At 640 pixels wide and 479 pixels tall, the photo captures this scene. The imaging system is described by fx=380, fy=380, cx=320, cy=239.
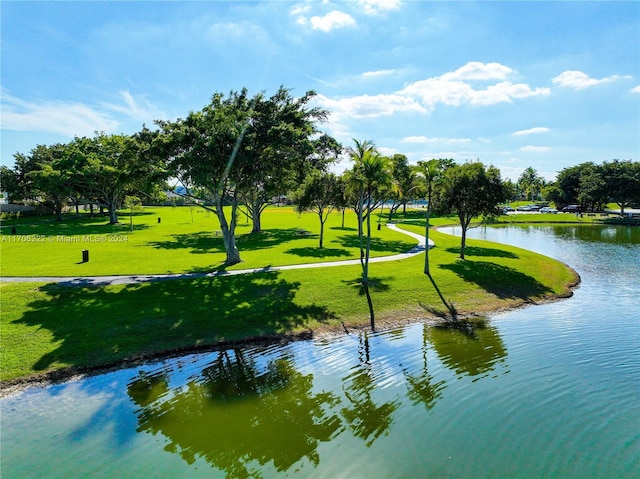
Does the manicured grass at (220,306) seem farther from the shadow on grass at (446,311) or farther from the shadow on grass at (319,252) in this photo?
the shadow on grass at (319,252)

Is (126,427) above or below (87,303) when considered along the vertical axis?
below

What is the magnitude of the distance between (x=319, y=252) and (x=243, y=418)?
25.7 metres

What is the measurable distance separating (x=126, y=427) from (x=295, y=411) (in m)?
4.85

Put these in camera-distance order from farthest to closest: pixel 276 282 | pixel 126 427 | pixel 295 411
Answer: pixel 276 282, pixel 295 411, pixel 126 427

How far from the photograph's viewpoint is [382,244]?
43.2 meters

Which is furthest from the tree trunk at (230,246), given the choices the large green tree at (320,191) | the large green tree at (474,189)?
the large green tree at (474,189)

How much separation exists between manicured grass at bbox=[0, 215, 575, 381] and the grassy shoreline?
5 centimetres

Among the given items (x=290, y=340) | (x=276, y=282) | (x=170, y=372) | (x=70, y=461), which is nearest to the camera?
(x=70, y=461)

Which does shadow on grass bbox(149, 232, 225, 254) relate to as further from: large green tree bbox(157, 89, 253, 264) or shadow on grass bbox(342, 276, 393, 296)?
shadow on grass bbox(342, 276, 393, 296)

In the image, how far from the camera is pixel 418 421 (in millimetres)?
11109

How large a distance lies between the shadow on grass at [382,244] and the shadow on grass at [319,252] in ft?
11.6

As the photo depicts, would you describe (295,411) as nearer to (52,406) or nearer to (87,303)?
(52,406)

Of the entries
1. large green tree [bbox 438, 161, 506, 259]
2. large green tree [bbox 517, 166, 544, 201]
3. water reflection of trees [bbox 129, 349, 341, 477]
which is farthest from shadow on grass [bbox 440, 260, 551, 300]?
large green tree [bbox 517, 166, 544, 201]

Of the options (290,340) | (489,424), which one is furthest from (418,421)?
(290,340)
